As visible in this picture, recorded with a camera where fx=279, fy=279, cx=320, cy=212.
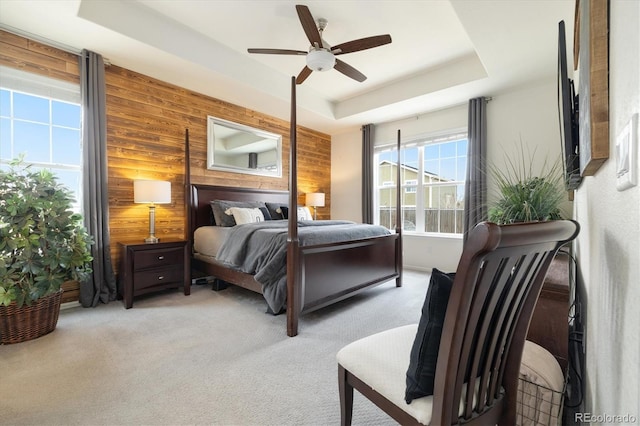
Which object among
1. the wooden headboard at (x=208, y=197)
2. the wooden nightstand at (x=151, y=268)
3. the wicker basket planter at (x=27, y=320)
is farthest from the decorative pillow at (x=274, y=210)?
the wicker basket planter at (x=27, y=320)

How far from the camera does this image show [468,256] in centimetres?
63

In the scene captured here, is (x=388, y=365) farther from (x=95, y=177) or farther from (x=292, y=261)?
(x=95, y=177)

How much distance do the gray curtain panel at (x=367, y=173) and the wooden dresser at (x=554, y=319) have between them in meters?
3.89

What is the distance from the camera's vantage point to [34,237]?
220cm

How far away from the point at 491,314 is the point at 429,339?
0.64ft

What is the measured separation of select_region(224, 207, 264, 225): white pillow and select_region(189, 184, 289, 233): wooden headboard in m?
0.37

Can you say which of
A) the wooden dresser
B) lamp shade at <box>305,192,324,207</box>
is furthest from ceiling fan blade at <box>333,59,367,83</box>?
the wooden dresser

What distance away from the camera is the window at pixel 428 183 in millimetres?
4559

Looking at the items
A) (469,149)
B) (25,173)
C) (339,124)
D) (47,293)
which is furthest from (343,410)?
(339,124)

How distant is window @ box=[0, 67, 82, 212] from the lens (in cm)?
265

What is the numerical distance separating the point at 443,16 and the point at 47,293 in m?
4.42

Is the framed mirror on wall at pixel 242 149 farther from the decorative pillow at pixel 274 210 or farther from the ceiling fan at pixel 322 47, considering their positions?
the ceiling fan at pixel 322 47

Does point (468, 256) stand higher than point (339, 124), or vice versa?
point (339, 124)

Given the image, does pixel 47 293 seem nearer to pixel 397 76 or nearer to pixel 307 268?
pixel 307 268
